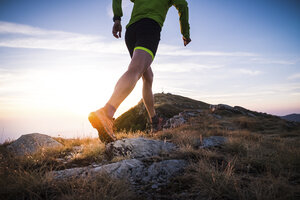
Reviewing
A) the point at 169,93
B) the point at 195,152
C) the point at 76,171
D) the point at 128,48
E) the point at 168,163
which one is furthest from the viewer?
the point at 169,93

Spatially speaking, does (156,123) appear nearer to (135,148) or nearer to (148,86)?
(148,86)

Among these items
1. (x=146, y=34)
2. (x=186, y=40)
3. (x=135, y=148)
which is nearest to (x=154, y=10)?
(x=146, y=34)

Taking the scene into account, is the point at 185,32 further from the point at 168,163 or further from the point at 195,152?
the point at 168,163

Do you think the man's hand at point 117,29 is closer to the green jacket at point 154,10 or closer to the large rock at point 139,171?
the green jacket at point 154,10

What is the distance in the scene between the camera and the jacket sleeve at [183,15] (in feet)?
9.46

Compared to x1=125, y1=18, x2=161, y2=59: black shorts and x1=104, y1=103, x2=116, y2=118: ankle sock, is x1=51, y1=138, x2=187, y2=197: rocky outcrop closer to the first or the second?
x1=104, y1=103, x2=116, y2=118: ankle sock

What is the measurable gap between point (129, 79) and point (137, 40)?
2.38 feet

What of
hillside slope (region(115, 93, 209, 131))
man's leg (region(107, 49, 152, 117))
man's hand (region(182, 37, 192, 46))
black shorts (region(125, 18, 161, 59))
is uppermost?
man's hand (region(182, 37, 192, 46))

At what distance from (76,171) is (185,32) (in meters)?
3.07

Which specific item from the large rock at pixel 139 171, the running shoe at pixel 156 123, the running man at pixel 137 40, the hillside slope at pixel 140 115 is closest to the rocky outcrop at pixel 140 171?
the large rock at pixel 139 171

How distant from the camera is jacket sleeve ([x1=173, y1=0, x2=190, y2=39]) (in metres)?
2.88

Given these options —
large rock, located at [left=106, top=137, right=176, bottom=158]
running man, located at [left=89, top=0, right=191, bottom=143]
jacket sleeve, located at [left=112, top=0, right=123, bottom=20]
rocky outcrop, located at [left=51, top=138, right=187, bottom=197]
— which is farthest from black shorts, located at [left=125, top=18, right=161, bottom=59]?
rocky outcrop, located at [left=51, top=138, right=187, bottom=197]

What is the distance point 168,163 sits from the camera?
6.36 ft

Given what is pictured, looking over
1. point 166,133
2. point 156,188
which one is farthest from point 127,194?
point 166,133
